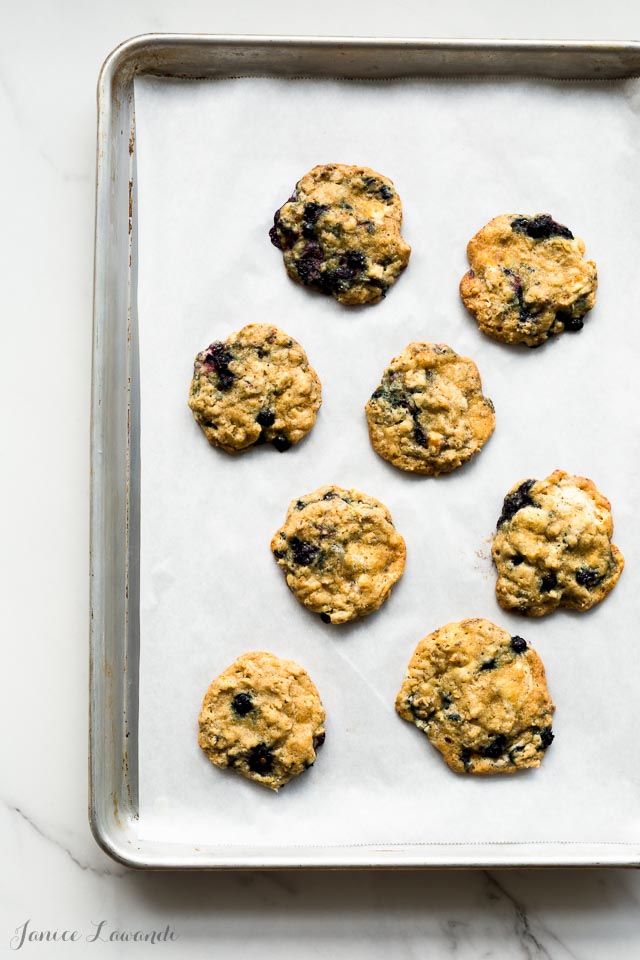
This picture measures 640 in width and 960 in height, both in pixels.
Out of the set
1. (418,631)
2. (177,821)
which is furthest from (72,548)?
(418,631)

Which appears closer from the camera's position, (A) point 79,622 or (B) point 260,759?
(B) point 260,759

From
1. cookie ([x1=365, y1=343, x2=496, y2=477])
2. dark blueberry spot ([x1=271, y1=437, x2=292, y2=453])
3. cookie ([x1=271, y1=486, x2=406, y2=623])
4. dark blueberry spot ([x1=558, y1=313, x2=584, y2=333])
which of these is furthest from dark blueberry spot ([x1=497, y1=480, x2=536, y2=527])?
dark blueberry spot ([x1=271, y1=437, x2=292, y2=453])

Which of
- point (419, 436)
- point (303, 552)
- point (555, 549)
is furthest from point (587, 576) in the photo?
point (303, 552)

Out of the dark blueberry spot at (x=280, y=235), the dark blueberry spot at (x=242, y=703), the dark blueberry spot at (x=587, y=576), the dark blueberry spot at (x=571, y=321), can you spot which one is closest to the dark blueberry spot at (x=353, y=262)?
the dark blueberry spot at (x=280, y=235)

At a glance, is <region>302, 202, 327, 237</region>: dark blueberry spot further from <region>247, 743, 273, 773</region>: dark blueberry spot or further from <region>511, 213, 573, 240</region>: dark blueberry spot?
<region>247, 743, 273, 773</region>: dark blueberry spot

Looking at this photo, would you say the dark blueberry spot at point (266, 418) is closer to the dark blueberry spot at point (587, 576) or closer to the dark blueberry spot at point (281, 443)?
the dark blueberry spot at point (281, 443)

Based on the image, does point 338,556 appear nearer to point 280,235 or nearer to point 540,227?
point 280,235

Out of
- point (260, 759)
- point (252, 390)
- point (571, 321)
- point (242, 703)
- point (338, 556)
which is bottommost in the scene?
point (260, 759)
